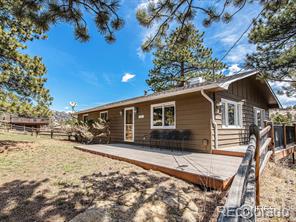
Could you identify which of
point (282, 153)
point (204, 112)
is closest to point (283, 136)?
point (282, 153)

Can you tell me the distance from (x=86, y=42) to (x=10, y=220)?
9.52 feet

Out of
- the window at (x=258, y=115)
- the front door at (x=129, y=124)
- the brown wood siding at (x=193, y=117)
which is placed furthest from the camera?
the front door at (x=129, y=124)

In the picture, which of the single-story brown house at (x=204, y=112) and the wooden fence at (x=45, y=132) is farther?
the wooden fence at (x=45, y=132)

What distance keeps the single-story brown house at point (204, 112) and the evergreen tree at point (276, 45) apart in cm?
73

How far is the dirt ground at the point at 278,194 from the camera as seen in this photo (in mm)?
2656

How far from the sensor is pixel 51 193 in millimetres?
3355

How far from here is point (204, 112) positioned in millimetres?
6605

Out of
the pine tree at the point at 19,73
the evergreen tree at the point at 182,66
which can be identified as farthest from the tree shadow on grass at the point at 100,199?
the evergreen tree at the point at 182,66

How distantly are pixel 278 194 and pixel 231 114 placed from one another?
4700mm

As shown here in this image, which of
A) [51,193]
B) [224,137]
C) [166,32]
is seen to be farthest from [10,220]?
[224,137]

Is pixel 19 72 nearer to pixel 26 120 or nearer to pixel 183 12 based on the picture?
pixel 183 12

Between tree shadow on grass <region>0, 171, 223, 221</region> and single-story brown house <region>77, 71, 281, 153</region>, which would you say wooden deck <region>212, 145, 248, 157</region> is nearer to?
single-story brown house <region>77, 71, 281, 153</region>

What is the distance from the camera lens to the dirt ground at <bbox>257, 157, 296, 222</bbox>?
2656 mm

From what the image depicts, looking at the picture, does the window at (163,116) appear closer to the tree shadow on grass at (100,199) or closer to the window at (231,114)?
the window at (231,114)
